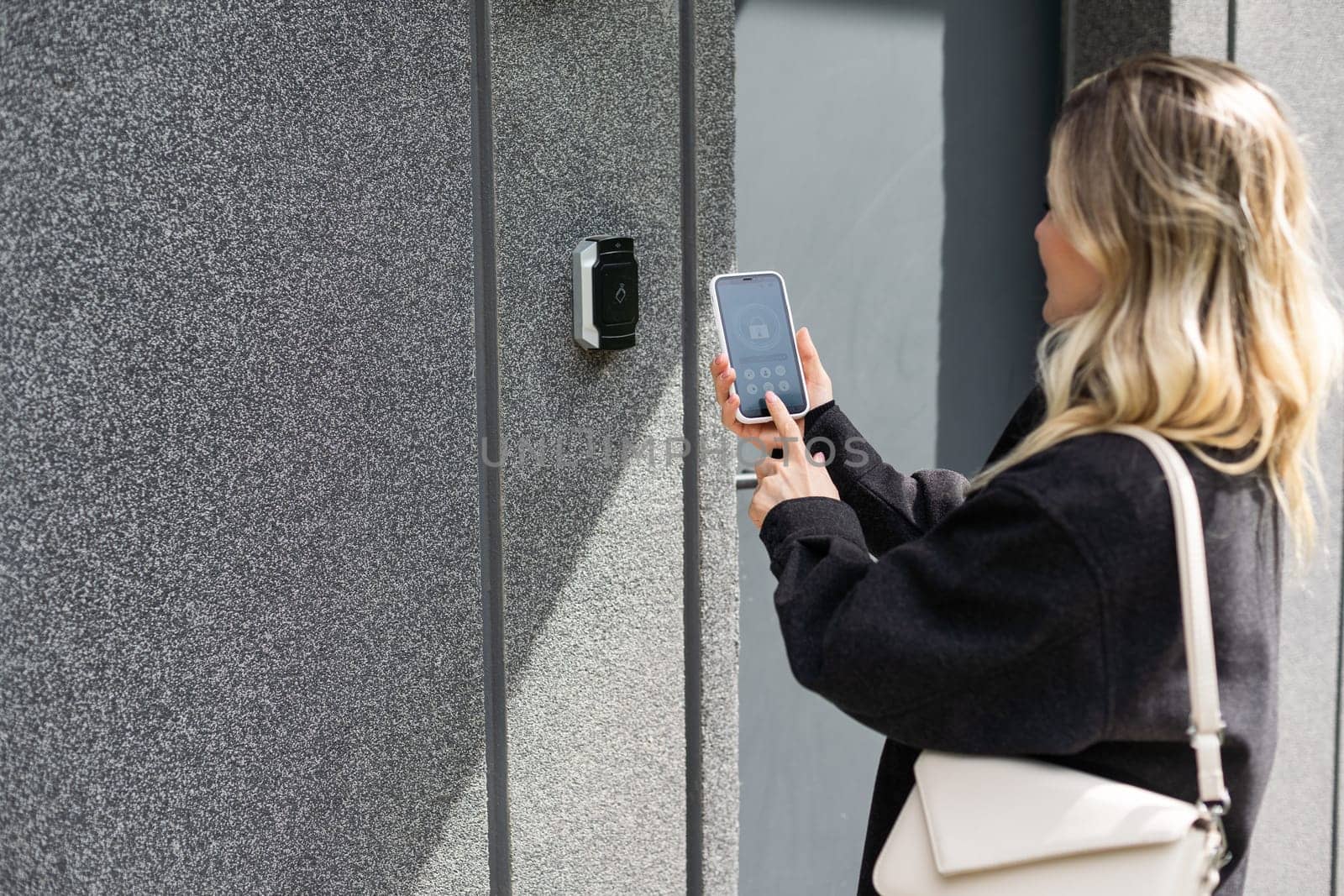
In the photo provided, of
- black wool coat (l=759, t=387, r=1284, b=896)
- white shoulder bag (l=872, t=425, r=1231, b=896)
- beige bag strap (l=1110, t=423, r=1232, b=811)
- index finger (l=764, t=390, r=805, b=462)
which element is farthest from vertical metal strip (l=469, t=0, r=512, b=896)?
beige bag strap (l=1110, t=423, r=1232, b=811)

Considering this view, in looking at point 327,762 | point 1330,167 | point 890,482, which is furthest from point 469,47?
point 1330,167

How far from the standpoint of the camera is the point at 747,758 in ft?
10.0

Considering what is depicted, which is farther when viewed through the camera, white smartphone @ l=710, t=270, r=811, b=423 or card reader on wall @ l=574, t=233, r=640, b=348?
card reader on wall @ l=574, t=233, r=640, b=348

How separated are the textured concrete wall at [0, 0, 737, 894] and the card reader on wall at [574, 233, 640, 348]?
0.15ft

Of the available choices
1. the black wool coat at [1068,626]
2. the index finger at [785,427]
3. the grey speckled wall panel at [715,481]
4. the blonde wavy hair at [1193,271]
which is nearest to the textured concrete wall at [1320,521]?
the grey speckled wall panel at [715,481]

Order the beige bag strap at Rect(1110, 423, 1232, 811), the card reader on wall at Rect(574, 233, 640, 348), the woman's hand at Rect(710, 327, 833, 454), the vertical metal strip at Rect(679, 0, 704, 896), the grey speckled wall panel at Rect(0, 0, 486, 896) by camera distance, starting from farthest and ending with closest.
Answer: the vertical metal strip at Rect(679, 0, 704, 896)
the card reader on wall at Rect(574, 233, 640, 348)
the woman's hand at Rect(710, 327, 833, 454)
the grey speckled wall panel at Rect(0, 0, 486, 896)
the beige bag strap at Rect(1110, 423, 1232, 811)

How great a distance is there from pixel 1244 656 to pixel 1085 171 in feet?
1.93

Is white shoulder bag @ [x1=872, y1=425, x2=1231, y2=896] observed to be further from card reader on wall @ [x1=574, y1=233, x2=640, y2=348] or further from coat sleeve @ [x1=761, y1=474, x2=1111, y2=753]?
card reader on wall @ [x1=574, y1=233, x2=640, y2=348]

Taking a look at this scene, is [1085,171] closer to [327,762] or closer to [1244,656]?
[1244,656]

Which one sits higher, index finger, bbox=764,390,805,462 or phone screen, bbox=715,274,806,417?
phone screen, bbox=715,274,806,417

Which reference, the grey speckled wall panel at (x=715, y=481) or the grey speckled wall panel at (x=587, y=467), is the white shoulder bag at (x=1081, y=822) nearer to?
the grey speckled wall panel at (x=587, y=467)

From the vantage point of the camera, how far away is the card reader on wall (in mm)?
2330

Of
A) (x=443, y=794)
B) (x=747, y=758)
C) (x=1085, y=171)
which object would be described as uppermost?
(x=1085, y=171)

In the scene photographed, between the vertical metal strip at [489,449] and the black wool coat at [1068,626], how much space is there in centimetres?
90
